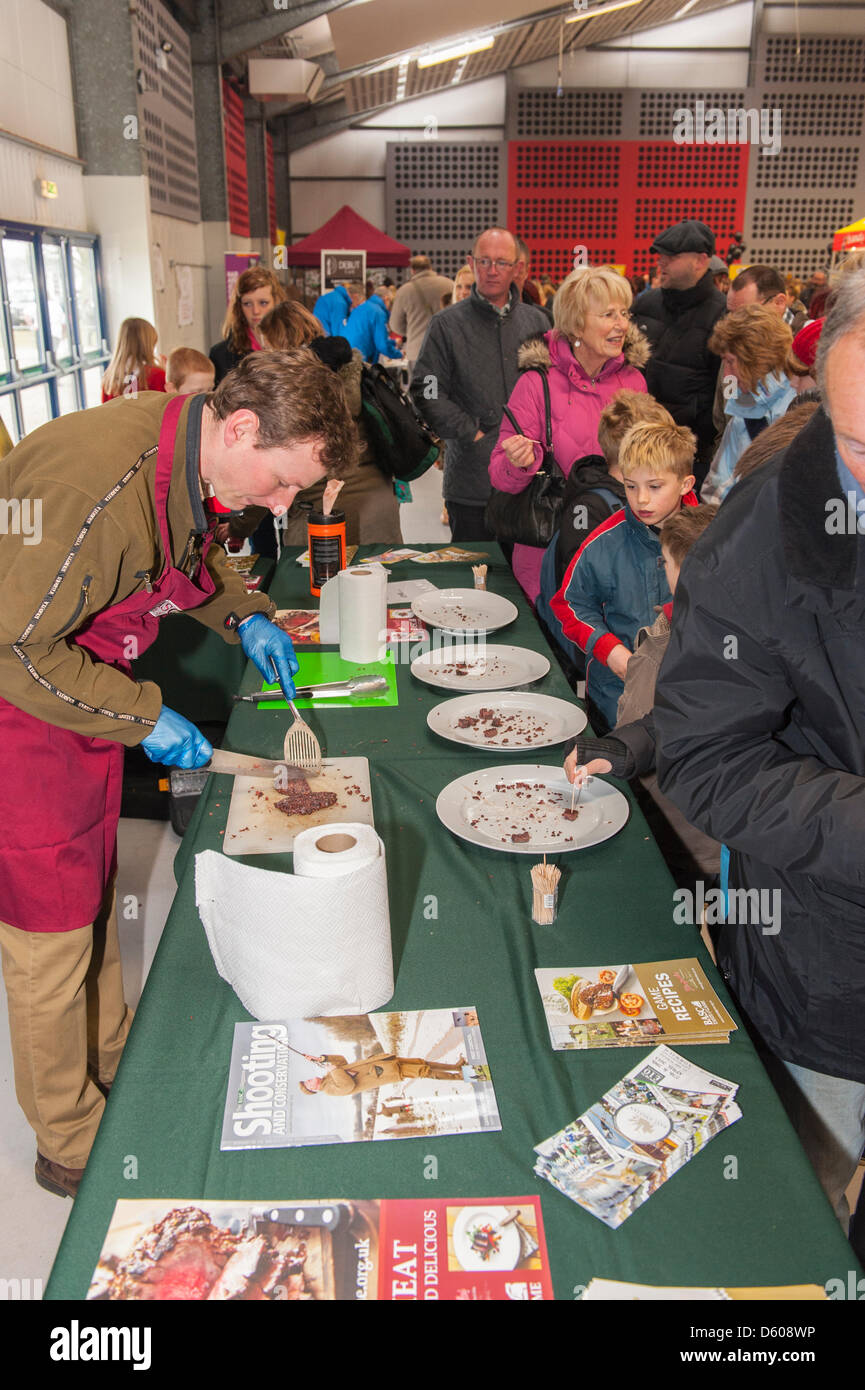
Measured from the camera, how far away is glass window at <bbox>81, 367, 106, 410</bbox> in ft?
21.9

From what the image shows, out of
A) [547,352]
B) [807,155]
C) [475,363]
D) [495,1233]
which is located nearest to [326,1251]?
[495,1233]

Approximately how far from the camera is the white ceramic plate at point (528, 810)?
1.63 m

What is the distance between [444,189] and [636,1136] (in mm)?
16985

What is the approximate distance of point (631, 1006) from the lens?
1.28 meters

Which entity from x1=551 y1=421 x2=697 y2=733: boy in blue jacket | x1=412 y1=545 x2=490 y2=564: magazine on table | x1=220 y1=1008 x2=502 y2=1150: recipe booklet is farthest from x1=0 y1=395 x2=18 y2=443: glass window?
x1=220 y1=1008 x2=502 y2=1150: recipe booklet

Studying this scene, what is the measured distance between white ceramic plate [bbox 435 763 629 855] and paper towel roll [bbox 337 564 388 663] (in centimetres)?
71

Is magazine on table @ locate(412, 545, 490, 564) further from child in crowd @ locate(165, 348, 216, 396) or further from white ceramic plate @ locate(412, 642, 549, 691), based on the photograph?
child in crowd @ locate(165, 348, 216, 396)

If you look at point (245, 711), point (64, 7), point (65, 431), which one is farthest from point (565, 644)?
point (64, 7)

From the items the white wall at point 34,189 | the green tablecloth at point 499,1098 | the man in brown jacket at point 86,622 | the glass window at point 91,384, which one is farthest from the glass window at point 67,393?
the green tablecloth at point 499,1098

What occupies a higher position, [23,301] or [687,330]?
[23,301]

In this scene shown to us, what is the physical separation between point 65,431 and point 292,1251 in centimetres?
125

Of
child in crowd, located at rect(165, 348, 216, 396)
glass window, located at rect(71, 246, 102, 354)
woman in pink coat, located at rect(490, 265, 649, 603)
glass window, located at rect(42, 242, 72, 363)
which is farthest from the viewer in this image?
glass window, located at rect(71, 246, 102, 354)

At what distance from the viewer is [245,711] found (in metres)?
2.25

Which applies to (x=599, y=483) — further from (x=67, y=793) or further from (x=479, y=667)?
(x=67, y=793)
